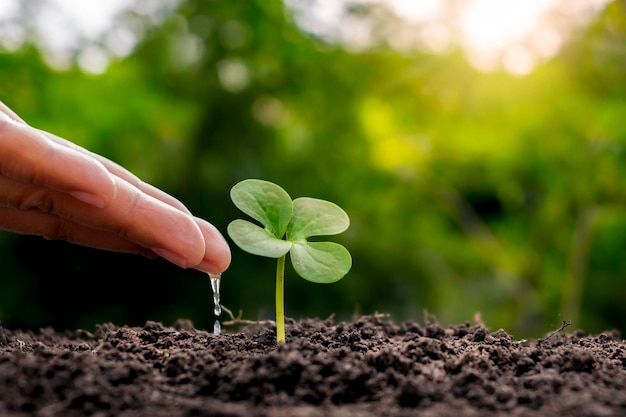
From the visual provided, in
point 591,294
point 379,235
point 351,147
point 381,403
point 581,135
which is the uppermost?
point 351,147

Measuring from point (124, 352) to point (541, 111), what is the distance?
2.93 m

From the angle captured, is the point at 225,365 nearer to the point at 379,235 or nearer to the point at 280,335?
the point at 280,335

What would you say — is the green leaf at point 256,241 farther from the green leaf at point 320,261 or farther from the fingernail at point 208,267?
the fingernail at point 208,267

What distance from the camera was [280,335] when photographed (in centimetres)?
Answer: 123

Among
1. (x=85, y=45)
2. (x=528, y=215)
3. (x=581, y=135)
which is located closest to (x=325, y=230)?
(x=581, y=135)

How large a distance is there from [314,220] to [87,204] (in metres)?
0.51

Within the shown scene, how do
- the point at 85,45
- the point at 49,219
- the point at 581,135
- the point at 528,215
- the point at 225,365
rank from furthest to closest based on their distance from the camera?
the point at 85,45
the point at 528,215
the point at 581,135
the point at 49,219
the point at 225,365

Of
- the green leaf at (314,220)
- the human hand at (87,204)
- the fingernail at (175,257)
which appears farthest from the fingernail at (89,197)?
the green leaf at (314,220)

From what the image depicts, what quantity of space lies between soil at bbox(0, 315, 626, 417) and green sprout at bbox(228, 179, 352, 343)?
145 millimetres

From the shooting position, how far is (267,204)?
4.14 ft

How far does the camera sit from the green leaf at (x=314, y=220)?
126cm

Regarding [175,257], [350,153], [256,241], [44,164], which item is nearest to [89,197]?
[44,164]

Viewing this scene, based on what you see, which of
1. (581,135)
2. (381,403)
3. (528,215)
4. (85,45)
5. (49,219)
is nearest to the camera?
(381,403)

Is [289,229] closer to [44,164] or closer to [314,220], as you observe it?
[314,220]
